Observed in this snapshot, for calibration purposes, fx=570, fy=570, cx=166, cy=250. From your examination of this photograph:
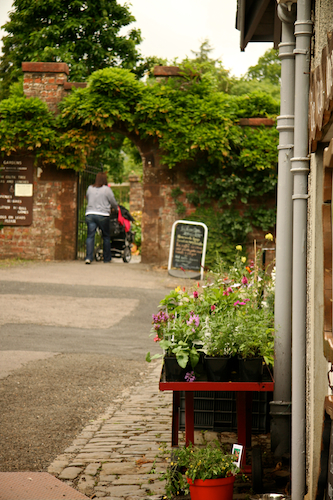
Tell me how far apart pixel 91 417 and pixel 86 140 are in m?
9.52

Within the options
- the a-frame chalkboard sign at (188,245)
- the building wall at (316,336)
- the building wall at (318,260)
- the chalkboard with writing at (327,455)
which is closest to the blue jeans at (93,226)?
the a-frame chalkboard sign at (188,245)

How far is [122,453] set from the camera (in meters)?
3.97

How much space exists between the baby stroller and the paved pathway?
30.6 feet

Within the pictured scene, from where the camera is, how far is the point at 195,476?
2971 millimetres

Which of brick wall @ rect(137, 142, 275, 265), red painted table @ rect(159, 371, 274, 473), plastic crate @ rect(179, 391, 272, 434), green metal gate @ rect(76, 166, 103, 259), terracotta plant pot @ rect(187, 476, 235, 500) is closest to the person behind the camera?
terracotta plant pot @ rect(187, 476, 235, 500)

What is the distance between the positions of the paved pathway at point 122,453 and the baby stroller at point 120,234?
9.32 metres

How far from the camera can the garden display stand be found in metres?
3.21

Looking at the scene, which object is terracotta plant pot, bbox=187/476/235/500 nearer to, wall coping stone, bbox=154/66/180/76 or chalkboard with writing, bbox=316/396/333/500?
chalkboard with writing, bbox=316/396/333/500

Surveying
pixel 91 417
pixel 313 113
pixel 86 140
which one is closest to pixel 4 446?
pixel 91 417

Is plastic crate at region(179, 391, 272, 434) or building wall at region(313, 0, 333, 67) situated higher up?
building wall at region(313, 0, 333, 67)

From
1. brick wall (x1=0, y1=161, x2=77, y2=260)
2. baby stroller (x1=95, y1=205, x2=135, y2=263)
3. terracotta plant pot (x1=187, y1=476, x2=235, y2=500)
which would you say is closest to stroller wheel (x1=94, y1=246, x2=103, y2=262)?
baby stroller (x1=95, y1=205, x2=135, y2=263)

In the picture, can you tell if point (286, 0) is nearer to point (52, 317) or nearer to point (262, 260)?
point (262, 260)

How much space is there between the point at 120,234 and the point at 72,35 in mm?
12608

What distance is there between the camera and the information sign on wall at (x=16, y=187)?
45.1 feet
